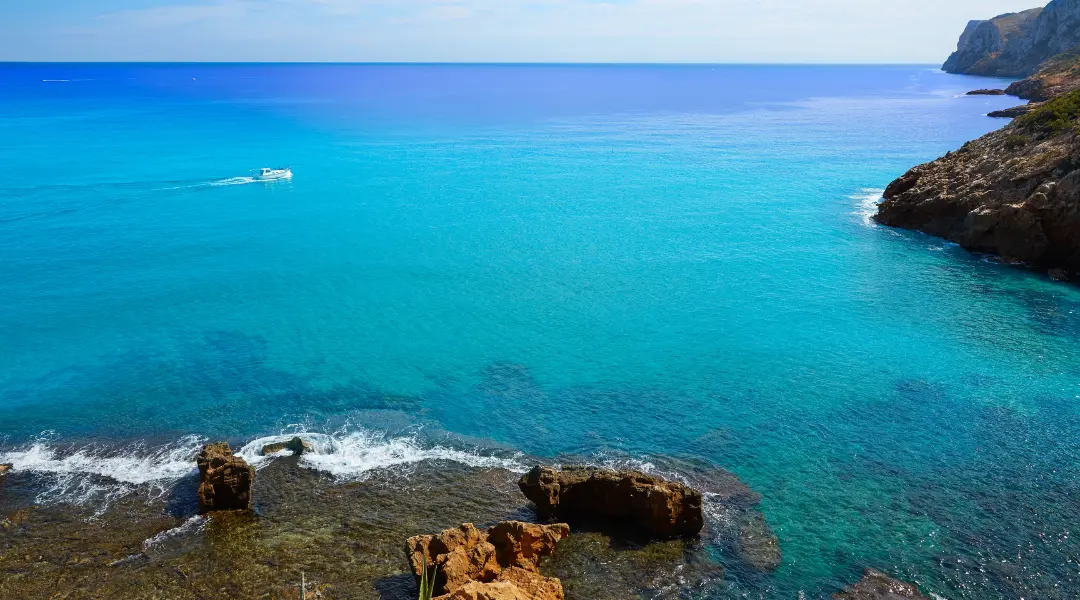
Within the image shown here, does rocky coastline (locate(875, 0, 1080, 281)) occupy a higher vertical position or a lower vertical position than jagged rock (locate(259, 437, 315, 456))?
higher

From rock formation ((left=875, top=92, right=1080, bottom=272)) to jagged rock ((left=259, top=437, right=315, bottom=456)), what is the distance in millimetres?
52574

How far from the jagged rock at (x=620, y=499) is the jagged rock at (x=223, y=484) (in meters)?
→ 10.4

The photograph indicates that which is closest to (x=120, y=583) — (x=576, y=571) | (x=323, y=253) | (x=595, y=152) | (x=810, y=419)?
(x=576, y=571)

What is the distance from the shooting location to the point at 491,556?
23.5m

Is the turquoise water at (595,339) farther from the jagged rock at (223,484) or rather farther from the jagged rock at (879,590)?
the jagged rock at (223,484)

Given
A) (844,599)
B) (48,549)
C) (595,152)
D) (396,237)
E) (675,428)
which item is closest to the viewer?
(844,599)

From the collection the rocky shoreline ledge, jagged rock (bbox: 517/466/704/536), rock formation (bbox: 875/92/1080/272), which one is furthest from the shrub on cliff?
jagged rock (bbox: 517/466/704/536)

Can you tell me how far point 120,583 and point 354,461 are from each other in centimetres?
984

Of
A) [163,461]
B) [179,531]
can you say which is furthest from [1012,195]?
[179,531]

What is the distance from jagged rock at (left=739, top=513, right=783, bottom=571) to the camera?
1005 inches

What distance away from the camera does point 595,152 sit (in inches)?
4552

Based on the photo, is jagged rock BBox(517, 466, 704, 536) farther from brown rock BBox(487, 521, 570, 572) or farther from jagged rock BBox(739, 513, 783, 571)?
brown rock BBox(487, 521, 570, 572)

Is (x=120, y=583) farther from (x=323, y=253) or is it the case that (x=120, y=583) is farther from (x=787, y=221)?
(x=787, y=221)

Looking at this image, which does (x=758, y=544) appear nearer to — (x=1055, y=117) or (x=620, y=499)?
(x=620, y=499)
